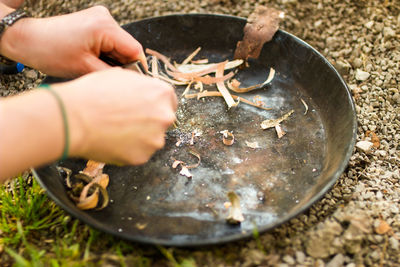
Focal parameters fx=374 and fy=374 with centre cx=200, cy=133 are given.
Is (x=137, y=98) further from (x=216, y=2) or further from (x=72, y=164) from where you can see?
(x=216, y=2)

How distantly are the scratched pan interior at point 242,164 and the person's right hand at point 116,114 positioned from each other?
0.27 m

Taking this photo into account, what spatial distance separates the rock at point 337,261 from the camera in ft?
4.06

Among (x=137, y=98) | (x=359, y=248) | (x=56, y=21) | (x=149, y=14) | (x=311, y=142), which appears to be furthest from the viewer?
(x=149, y=14)

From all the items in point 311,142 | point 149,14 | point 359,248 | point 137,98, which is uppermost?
point 137,98

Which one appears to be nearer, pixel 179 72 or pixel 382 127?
pixel 382 127


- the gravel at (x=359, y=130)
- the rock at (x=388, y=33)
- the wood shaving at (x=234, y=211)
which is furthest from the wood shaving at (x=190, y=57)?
the rock at (x=388, y=33)

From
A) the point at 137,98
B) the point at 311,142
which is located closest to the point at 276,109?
the point at 311,142

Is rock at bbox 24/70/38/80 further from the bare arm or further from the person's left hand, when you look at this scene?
the bare arm

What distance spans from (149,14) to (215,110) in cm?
96

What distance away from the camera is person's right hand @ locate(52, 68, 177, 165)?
981mm

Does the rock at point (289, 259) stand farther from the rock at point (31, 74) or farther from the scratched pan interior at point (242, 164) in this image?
the rock at point (31, 74)

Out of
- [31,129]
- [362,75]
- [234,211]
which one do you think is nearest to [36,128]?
[31,129]

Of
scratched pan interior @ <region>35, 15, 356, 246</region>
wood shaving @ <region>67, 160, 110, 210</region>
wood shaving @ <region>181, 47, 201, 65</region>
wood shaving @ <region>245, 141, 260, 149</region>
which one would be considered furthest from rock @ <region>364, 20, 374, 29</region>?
wood shaving @ <region>67, 160, 110, 210</region>

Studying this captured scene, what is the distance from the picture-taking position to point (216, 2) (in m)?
2.30
